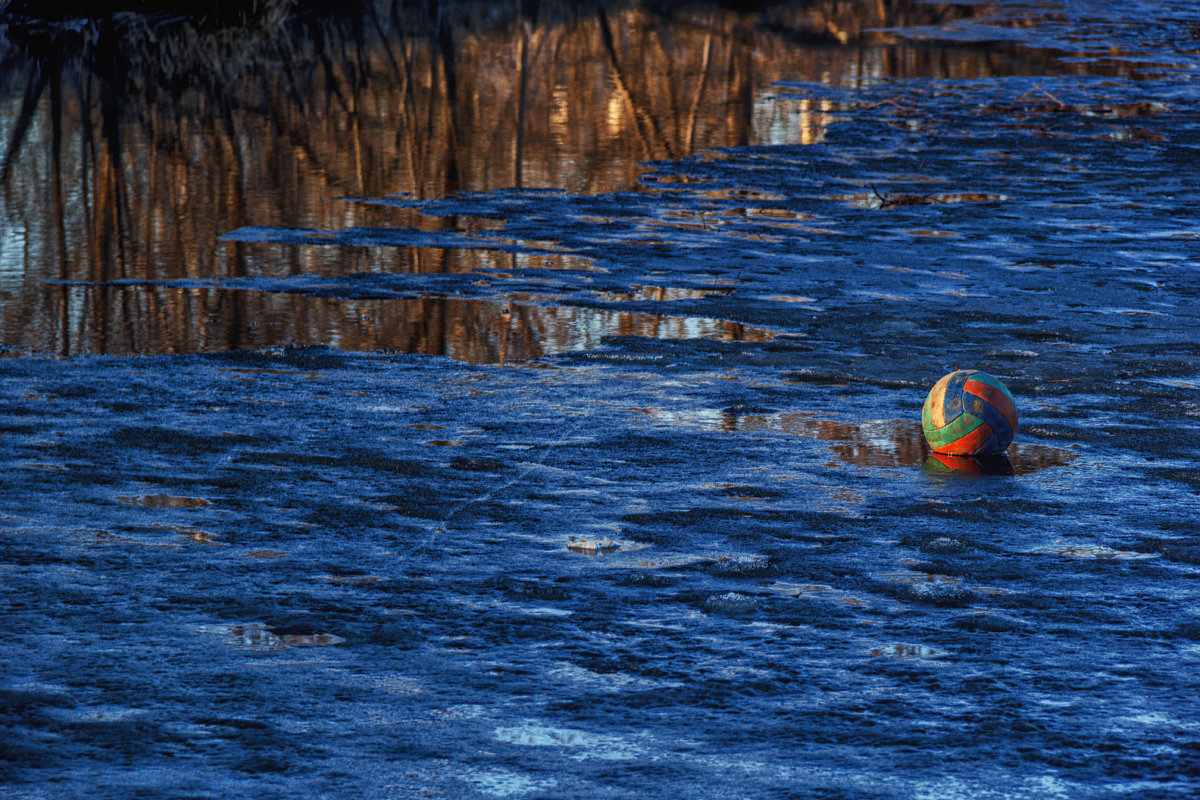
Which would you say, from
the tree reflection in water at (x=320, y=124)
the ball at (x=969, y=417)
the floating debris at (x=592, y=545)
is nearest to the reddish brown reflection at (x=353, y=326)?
the tree reflection in water at (x=320, y=124)

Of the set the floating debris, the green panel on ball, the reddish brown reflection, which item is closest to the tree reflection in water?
the reddish brown reflection

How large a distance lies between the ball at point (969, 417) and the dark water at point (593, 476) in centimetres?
16

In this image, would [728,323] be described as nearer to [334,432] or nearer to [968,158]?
[334,432]

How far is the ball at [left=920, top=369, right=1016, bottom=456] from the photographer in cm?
743

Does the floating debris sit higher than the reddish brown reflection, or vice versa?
the reddish brown reflection

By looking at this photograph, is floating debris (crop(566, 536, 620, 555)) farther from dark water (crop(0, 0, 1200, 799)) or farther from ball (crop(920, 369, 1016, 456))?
ball (crop(920, 369, 1016, 456))

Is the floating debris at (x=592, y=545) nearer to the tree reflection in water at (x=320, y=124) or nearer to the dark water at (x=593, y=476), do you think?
the dark water at (x=593, y=476)

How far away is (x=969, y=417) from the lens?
741 cm

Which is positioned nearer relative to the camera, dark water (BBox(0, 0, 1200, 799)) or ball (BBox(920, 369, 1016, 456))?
dark water (BBox(0, 0, 1200, 799))

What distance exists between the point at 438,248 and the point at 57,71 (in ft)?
46.3

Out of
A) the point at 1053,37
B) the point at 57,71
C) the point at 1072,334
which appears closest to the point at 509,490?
the point at 1072,334

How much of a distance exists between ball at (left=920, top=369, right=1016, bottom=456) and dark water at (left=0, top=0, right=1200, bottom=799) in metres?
0.16

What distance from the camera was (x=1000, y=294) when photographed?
10836mm

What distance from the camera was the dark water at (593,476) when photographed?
464 cm
